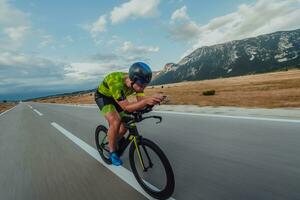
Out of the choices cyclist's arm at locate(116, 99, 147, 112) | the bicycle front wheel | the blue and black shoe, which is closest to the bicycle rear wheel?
the blue and black shoe

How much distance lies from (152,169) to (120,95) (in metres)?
1.15

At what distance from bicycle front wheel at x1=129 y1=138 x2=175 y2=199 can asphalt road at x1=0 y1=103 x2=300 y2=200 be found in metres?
0.16

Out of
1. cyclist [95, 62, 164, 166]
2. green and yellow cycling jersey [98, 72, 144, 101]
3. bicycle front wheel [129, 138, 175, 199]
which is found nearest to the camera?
bicycle front wheel [129, 138, 175, 199]

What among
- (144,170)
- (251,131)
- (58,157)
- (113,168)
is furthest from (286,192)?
(58,157)

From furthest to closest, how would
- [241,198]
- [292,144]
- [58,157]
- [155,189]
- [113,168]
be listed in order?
[58,157] < [292,144] < [113,168] < [155,189] < [241,198]

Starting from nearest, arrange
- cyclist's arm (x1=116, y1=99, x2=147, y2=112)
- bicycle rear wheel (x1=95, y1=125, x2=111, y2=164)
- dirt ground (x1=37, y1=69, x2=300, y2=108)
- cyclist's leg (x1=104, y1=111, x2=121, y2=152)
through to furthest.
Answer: cyclist's arm (x1=116, y1=99, x2=147, y2=112) → cyclist's leg (x1=104, y1=111, x2=121, y2=152) → bicycle rear wheel (x1=95, y1=125, x2=111, y2=164) → dirt ground (x1=37, y1=69, x2=300, y2=108)

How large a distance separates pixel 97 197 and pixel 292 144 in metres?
3.86

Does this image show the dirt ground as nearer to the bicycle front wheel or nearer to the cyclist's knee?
the bicycle front wheel

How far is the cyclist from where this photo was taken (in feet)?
13.3

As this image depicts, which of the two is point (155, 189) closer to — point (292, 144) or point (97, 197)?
point (97, 197)

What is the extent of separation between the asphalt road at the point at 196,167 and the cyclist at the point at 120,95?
2.31 feet

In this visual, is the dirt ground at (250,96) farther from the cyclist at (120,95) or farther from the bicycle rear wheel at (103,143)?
the bicycle rear wheel at (103,143)

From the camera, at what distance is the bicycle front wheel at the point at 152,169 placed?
146 inches

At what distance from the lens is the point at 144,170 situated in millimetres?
4293
